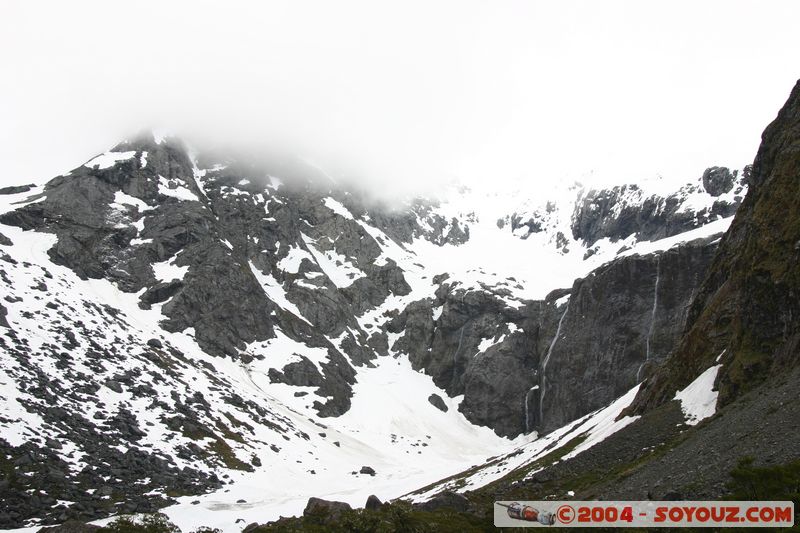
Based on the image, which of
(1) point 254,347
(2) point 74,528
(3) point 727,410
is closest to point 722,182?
(1) point 254,347

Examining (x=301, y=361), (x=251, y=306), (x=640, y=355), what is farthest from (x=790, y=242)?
(x=251, y=306)

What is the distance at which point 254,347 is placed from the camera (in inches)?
5231

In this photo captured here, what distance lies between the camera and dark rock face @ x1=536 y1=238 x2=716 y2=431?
111625 millimetres

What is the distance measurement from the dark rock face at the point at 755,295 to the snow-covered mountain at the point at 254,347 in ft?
44.2

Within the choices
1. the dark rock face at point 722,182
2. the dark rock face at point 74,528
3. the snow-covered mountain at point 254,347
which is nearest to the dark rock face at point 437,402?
the snow-covered mountain at point 254,347

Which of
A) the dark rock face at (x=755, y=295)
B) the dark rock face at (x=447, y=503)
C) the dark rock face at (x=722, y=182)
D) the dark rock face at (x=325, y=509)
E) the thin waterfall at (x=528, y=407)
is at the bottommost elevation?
the thin waterfall at (x=528, y=407)

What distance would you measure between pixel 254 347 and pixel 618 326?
83.9 meters

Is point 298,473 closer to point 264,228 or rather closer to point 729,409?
point 729,409

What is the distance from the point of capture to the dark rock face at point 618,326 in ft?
366

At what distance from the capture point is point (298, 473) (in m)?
78.7

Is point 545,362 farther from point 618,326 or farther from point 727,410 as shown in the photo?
point 727,410

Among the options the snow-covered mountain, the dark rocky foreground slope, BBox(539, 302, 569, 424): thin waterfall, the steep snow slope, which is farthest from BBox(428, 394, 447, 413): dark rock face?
the dark rocky foreground slope

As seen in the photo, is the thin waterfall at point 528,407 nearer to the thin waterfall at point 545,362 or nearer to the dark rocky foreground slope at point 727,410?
the thin waterfall at point 545,362

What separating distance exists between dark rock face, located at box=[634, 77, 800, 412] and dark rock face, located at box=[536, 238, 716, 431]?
54.9 metres
